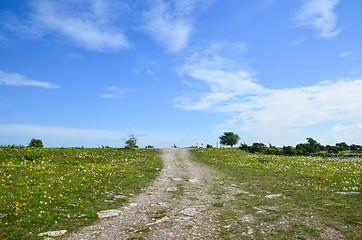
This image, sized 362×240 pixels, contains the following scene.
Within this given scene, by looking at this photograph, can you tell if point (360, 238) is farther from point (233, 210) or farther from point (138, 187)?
point (138, 187)

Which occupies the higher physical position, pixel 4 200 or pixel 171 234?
pixel 4 200

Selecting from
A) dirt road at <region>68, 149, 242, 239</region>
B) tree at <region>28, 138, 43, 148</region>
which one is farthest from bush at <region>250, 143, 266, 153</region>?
tree at <region>28, 138, 43, 148</region>

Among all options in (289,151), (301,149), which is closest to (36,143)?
(289,151)

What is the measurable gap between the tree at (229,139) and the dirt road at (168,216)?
256ft

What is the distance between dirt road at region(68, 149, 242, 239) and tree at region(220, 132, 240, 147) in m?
78.1

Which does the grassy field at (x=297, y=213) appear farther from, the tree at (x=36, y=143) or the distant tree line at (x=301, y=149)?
the tree at (x=36, y=143)

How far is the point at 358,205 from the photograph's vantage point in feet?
43.1

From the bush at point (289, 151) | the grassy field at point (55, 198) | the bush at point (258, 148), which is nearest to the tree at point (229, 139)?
the bush at point (258, 148)

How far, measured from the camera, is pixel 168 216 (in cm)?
1233

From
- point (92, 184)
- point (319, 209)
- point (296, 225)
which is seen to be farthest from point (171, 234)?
point (92, 184)

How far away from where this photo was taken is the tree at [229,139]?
96.8 meters

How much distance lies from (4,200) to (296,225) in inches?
635

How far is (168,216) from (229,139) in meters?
87.4

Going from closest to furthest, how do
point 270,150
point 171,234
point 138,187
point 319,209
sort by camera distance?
1. point 171,234
2. point 319,209
3. point 138,187
4. point 270,150
